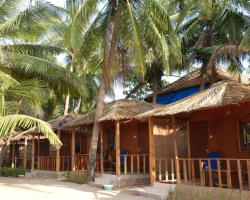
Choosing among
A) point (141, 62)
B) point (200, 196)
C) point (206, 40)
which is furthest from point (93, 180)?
point (206, 40)

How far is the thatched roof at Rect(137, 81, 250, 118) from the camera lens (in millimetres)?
9500

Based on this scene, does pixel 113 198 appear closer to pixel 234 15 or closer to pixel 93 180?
pixel 93 180

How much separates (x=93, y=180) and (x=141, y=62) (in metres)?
5.00

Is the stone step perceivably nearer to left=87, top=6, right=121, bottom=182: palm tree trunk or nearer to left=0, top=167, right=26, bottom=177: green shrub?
left=87, top=6, right=121, bottom=182: palm tree trunk

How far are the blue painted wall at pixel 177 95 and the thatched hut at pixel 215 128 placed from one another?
542 cm

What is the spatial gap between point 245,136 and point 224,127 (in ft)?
2.53

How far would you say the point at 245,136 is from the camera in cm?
1248

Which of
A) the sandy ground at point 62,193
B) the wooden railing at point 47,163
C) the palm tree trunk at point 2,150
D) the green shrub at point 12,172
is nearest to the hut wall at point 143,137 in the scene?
the sandy ground at point 62,193

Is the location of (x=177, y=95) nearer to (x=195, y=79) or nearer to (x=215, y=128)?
(x=195, y=79)

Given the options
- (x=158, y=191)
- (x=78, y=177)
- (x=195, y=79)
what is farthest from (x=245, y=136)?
(x=195, y=79)

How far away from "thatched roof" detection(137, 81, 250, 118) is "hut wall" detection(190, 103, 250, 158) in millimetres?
1625

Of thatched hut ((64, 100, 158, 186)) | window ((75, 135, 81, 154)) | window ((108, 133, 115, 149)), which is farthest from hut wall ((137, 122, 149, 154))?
window ((75, 135, 81, 154))

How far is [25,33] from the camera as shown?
47.1ft

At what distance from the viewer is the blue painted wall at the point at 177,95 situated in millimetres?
20008
